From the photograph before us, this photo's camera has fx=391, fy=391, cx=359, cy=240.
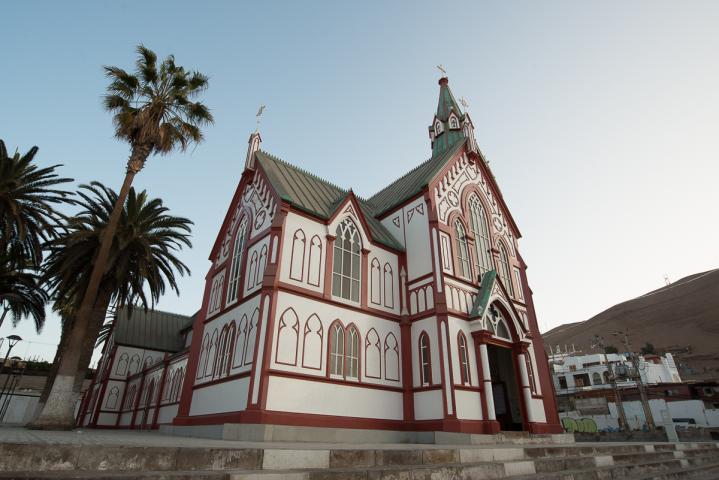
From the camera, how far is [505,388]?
76.2 feet

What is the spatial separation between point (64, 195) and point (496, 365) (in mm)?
28071

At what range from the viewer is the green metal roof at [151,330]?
131ft

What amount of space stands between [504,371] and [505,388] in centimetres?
96

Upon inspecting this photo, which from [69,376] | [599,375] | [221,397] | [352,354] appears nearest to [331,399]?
[352,354]

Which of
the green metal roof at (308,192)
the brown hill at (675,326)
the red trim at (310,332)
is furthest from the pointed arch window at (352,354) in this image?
the brown hill at (675,326)

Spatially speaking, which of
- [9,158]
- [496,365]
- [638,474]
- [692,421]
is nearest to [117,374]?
[9,158]

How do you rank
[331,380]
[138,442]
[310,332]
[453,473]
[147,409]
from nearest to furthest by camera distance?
[138,442] → [453,473] → [331,380] → [310,332] → [147,409]

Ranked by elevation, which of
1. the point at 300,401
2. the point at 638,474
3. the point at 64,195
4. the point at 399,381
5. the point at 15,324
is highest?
the point at 64,195

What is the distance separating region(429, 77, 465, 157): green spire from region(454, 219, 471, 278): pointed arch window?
30.3ft

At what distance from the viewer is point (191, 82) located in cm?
2078

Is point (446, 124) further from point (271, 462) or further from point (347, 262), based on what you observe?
point (271, 462)

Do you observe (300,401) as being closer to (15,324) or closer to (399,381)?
(399,381)

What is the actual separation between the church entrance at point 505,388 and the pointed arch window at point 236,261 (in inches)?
565

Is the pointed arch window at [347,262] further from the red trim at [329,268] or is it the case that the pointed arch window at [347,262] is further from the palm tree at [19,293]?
the palm tree at [19,293]
